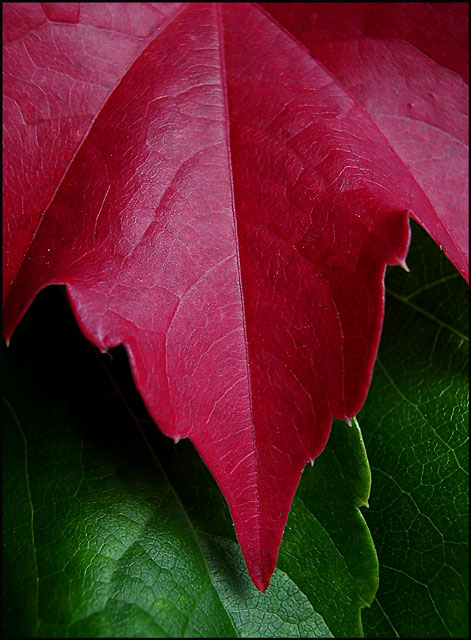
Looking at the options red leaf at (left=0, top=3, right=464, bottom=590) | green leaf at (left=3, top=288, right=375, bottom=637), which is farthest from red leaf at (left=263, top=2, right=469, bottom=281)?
green leaf at (left=3, top=288, right=375, bottom=637)

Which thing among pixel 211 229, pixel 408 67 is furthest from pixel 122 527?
pixel 408 67

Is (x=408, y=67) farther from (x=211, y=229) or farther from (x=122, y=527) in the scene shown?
(x=122, y=527)

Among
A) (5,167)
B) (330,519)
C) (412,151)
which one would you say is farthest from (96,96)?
(330,519)

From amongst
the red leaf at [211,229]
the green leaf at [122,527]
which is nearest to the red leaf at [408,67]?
the red leaf at [211,229]

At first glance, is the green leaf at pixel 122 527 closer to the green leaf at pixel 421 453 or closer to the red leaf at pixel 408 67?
the green leaf at pixel 421 453

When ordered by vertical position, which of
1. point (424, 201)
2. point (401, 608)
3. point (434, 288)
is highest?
point (424, 201)

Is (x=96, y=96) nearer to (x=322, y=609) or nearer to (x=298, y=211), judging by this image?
(x=298, y=211)

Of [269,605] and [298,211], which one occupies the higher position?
[298,211]
